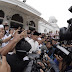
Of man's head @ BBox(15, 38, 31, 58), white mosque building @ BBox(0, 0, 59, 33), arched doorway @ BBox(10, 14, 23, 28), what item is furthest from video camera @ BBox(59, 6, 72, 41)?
arched doorway @ BBox(10, 14, 23, 28)

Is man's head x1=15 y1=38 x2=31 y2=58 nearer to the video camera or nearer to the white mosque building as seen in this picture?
the video camera

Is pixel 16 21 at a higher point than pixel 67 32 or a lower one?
higher

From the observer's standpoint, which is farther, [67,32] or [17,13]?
[17,13]

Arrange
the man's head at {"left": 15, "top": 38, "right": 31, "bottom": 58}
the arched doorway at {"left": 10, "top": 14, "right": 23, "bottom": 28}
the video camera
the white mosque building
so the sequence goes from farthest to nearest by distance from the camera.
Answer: the arched doorway at {"left": 10, "top": 14, "right": 23, "bottom": 28} < the white mosque building < the man's head at {"left": 15, "top": 38, "right": 31, "bottom": 58} < the video camera

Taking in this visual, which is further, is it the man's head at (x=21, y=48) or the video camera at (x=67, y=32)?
the man's head at (x=21, y=48)

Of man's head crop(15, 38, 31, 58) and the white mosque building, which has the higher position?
the white mosque building

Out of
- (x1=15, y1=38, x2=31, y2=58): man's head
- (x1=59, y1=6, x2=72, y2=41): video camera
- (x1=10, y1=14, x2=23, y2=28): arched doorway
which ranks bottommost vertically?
(x1=15, y1=38, x2=31, y2=58): man's head

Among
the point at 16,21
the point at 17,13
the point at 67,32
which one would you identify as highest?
the point at 17,13

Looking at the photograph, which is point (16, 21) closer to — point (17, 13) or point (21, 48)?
point (17, 13)

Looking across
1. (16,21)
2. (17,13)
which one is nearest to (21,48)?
(16,21)

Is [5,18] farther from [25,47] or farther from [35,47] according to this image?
[25,47]

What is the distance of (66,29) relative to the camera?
4.32ft

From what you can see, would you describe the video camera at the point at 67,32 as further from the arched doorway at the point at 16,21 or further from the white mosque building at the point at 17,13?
the arched doorway at the point at 16,21

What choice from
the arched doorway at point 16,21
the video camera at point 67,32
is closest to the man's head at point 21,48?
the video camera at point 67,32
